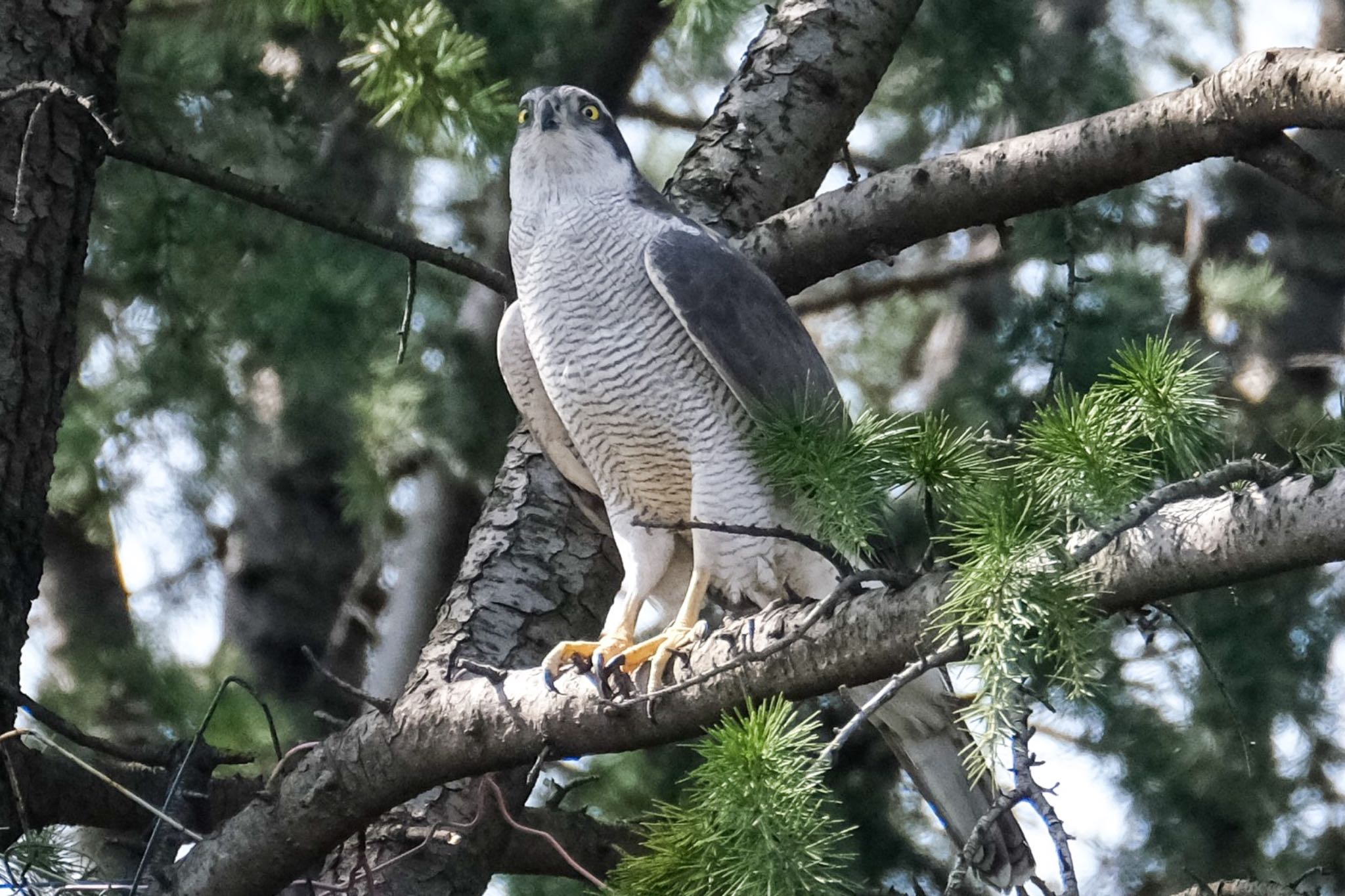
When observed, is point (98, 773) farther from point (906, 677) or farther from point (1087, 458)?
point (1087, 458)

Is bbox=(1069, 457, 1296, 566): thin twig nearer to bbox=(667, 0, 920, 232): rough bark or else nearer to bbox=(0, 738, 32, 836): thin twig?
bbox=(0, 738, 32, 836): thin twig

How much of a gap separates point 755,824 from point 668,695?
68 cm

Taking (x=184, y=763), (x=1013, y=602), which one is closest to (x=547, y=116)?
(x=184, y=763)

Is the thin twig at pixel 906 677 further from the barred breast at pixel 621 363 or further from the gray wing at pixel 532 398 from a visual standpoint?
the gray wing at pixel 532 398

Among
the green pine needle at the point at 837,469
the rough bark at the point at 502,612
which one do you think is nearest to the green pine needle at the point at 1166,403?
the green pine needle at the point at 837,469

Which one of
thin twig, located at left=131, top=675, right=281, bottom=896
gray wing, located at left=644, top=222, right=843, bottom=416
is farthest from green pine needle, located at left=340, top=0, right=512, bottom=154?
thin twig, located at left=131, top=675, right=281, bottom=896

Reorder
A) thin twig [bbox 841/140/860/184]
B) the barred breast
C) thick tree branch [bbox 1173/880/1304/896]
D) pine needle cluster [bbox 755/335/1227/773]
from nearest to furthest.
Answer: pine needle cluster [bbox 755/335/1227/773], thick tree branch [bbox 1173/880/1304/896], the barred breast, thin twig [bbox 841/140/860/184]

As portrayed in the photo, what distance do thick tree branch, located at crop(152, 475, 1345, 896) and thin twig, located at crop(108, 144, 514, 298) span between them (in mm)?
1047

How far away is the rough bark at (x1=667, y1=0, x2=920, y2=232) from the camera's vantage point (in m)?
4.52

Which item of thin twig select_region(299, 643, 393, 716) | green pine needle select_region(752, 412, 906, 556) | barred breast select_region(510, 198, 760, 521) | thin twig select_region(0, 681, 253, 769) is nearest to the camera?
green pine needle select_region(752, 412, 906, 556)

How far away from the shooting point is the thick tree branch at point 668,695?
207 cm

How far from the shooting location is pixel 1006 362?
511 centimetres

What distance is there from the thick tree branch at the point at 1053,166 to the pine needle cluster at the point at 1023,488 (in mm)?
1085

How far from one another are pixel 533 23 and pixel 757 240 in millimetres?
1030
